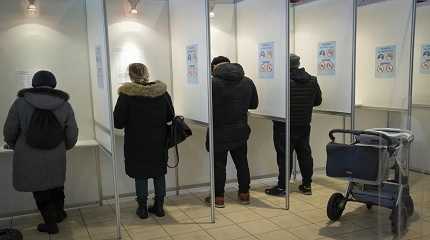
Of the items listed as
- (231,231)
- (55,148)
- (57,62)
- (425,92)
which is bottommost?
(231,231)

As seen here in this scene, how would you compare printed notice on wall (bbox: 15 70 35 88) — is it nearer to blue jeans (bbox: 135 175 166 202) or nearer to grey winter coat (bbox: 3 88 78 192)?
grey winter coat (bbox: 3 88 78 192)

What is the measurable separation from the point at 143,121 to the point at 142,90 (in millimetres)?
264

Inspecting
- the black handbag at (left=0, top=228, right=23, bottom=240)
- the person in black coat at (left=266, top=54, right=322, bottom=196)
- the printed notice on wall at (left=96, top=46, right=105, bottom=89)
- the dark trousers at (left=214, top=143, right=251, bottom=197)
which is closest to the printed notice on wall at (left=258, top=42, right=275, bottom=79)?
the person in black coat at (left=266, top=54, right=322, bottom=196)

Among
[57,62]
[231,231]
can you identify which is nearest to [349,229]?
[231,231]

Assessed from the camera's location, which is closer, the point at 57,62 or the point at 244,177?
the point at 57,62

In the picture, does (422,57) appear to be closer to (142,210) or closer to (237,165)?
(237,165)

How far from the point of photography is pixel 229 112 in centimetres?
392

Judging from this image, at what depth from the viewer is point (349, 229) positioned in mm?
3471

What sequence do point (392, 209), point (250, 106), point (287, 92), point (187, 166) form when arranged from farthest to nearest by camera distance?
point (187, 166)
point (250, 106)
point (287, 92)
point (392, 209)

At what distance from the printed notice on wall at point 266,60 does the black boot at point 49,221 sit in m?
2.25

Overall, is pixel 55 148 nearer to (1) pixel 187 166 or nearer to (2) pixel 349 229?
(1) pixel 187 166

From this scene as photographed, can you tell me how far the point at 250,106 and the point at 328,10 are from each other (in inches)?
52.0

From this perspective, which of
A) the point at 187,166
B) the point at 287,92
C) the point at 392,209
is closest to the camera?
the point at 392,209

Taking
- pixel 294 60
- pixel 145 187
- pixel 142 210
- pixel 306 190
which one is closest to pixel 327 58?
pixel 294 60
